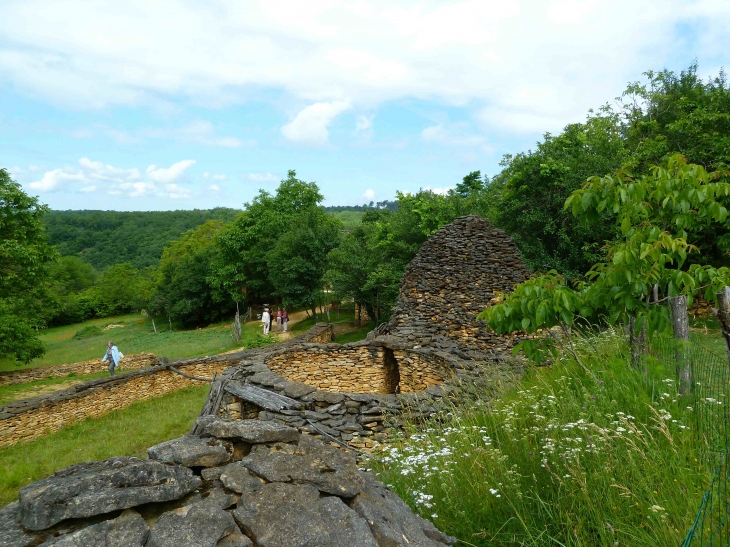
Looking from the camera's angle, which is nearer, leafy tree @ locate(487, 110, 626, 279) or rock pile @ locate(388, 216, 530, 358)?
rock pile @ locate(388, 216, 530, 358)

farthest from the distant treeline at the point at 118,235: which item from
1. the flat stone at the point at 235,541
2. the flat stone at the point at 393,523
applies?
the flat stone at the point at 235,541

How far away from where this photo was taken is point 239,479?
2592 millimetres

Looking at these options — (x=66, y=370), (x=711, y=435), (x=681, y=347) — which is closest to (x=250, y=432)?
(x=711, y=435)

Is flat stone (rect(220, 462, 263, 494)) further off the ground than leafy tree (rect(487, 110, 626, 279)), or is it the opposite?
leafy tree (rect(487, 110, 626, 279))

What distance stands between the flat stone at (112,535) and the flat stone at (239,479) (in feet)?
1.63

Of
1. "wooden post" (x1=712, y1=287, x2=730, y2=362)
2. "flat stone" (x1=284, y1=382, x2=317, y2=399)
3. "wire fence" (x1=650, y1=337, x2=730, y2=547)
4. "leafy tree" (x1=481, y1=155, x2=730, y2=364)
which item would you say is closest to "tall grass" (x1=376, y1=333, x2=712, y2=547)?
"wire fence" (x1=650, y1=337, x2=730, y2=547)

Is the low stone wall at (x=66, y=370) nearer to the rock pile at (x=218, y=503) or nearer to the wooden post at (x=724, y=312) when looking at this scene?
the rock pile at (x=218, y=503)

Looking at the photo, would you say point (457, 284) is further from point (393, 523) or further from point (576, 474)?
point (393, 523)

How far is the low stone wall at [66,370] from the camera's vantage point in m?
17.9

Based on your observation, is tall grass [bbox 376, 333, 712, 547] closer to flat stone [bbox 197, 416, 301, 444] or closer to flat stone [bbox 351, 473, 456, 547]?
flat stone [bbox 351, 473, 456, 547]

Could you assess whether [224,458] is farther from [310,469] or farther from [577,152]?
[577,152]

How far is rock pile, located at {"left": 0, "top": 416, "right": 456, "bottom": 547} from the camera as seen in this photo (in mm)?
2098

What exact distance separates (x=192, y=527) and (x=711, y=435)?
320cm

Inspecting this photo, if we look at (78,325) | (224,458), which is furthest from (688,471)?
(78,325)
